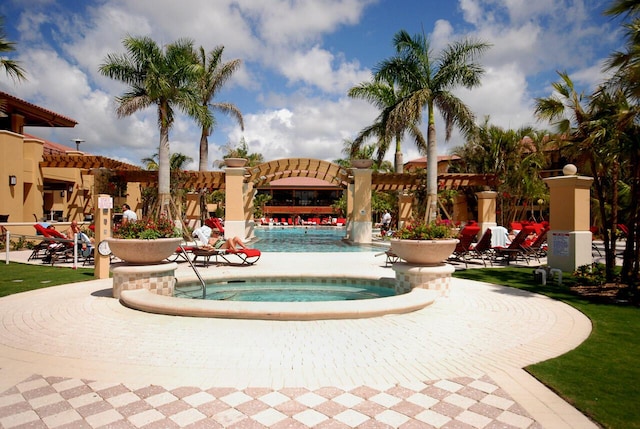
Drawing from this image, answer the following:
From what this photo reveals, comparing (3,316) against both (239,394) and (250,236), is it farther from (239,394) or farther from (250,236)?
(250,236)

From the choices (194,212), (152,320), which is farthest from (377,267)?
(194,212)

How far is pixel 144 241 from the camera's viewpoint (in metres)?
7.14

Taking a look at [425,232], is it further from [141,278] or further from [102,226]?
[102,226]

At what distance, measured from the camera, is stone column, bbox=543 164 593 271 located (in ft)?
35.6

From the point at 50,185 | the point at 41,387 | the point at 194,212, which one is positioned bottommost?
the point at 41,387

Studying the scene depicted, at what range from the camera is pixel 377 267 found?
12.0 m

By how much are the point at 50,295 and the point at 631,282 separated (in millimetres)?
11271

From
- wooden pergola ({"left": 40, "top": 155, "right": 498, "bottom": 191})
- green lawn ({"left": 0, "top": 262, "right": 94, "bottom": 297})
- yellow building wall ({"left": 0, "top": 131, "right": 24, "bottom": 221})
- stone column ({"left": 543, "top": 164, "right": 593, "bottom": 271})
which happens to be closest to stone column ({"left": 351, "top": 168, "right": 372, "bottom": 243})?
wooden pergola ({"left": 40, "top": 155, "right": 498, "bottom": 191})

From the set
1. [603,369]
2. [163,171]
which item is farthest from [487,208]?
[603,369]

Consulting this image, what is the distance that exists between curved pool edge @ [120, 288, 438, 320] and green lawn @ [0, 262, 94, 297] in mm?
3959

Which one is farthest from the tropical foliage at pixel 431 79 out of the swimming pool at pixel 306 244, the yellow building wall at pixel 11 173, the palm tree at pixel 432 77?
the yellow building wall at pixel 11 173

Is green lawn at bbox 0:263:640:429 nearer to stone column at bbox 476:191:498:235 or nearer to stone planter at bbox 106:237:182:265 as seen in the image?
stone planter at bbox 106:237:182:265

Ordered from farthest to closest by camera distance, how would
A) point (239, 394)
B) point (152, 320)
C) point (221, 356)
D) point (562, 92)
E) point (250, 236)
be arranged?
point (250, 236) < point (562, 92) < point (152, 320) < point (221, 356) < point (239, 394)

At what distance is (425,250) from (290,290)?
3294 millimetres
